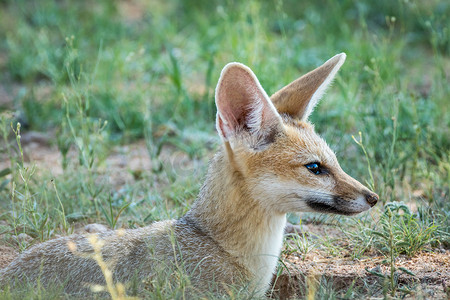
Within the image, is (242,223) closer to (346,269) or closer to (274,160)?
(274,160)

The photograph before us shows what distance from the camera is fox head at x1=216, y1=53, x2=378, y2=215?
11.2 ft

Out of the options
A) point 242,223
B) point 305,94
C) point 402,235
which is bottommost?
point 402,235

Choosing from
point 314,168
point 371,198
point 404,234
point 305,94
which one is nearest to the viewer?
point 371,198

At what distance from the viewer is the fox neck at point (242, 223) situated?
355cm

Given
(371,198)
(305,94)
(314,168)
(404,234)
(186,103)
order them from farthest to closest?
(186,103) < (404,234) < (305,94) < (314,168) < (371,198)

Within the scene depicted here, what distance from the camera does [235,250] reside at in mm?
3576

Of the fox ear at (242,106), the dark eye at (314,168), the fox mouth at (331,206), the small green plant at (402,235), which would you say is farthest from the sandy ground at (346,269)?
the fox ear at (242,106)

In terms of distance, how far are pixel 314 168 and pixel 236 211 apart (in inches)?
19.3

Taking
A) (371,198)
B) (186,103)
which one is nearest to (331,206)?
(371,198)

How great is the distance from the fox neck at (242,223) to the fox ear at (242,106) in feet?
0.68

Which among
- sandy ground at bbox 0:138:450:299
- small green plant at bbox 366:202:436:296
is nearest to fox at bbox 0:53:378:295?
sandy ground at bbox 0:138:450:299

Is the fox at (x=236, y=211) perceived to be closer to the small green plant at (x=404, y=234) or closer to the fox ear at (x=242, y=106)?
the fox ear at (x=242, y=106)

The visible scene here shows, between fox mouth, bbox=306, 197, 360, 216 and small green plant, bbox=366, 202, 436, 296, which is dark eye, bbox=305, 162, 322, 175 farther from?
small green plant, bbox=366, 202, 436, 296

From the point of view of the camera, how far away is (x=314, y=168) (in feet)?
11.6
